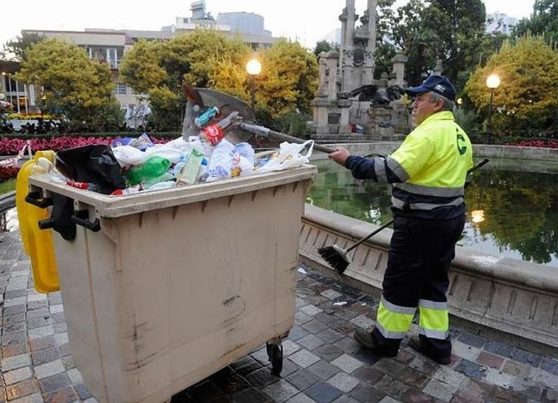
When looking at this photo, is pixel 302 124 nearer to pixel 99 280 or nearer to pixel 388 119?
pixel 388 119

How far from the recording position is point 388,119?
908 inches

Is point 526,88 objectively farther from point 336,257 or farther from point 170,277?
point 170,277

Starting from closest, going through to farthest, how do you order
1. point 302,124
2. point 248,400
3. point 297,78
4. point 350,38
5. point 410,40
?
point 248,400
point 302,124
point 297,78
point 350,38
point 410,40

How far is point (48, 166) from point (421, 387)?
2.52 metres

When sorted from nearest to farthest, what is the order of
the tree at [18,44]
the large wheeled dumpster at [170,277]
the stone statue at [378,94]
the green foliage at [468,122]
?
1. the large wheeled dumpster at [170,277]
2. the green foliage at [468,122]
3. the stone statue at [378,94]
4. the tree at [18,44]

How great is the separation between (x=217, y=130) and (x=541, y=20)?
4066 cm

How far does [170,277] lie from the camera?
201 centimetres

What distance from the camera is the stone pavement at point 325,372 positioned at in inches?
102

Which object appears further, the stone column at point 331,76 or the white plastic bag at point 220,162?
the stone column at point 331,76

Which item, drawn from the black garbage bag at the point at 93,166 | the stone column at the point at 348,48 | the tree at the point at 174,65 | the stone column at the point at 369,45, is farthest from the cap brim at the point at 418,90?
the stone column at the point at 369,45

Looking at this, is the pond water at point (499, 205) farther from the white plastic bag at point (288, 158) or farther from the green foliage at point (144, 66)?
the green foliage at point (144, 66)

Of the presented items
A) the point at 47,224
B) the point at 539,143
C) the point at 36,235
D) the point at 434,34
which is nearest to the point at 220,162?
the point at 47,224

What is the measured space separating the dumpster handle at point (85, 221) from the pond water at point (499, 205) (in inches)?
165

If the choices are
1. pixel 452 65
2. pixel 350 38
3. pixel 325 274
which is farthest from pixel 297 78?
pixel 452 65
